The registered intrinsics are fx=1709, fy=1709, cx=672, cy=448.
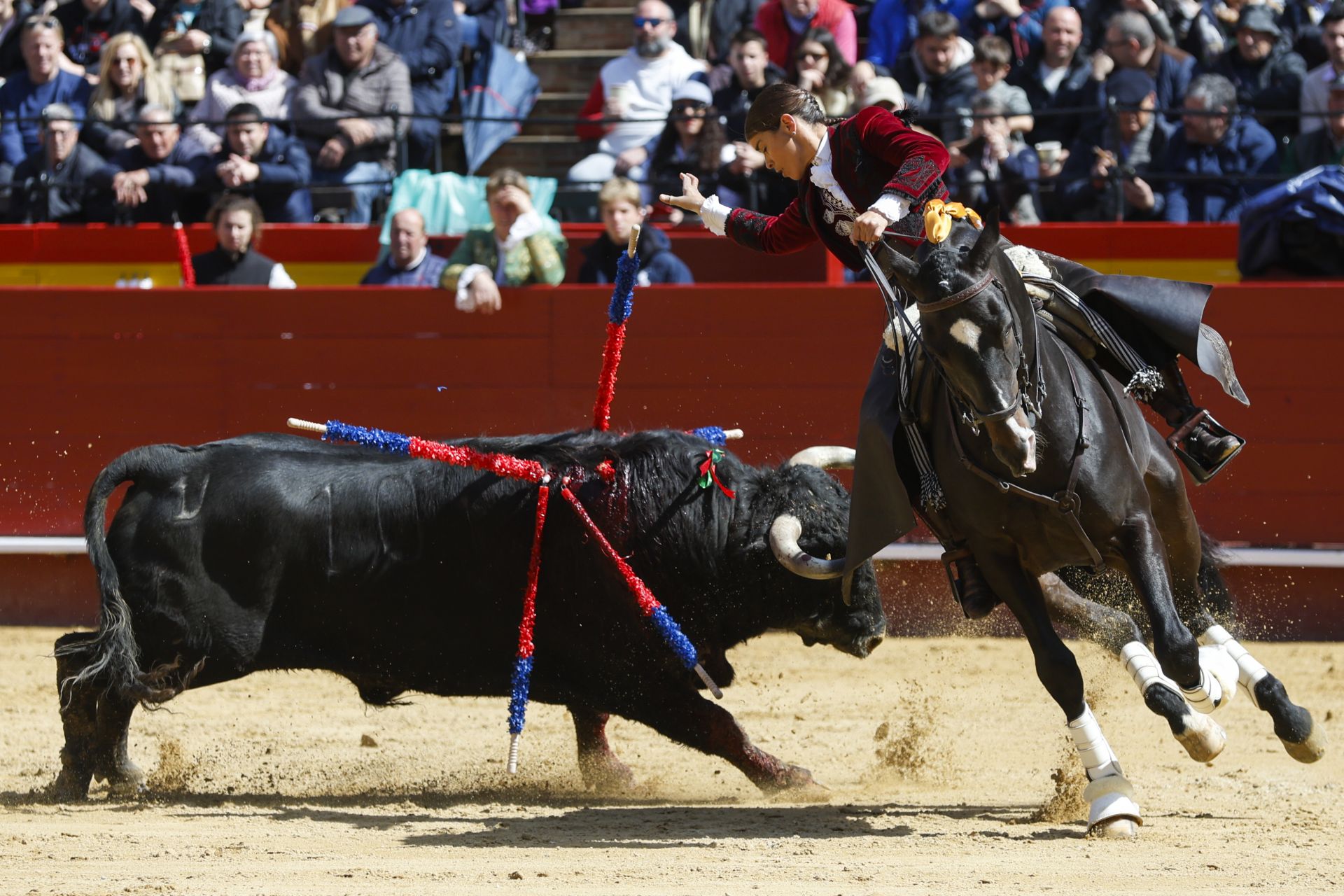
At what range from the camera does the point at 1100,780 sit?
4527mm

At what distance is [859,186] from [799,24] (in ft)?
17.6

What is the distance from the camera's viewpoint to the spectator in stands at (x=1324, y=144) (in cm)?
834

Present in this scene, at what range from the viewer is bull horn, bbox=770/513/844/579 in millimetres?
4965

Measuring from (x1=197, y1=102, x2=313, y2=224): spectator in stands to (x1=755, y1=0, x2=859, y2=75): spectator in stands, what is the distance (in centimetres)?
275

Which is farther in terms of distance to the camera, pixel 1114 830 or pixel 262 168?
pixel 262 168

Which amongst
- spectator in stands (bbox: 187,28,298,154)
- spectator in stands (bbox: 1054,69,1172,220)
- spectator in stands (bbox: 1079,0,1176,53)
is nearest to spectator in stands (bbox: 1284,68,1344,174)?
spectator in stands (bbox: 1054,69,1172,220)

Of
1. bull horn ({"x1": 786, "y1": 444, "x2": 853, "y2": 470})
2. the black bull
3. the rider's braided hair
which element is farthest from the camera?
bull horn ({"x1": 786, "y1": 444, "x2": 853, "y2": 470})

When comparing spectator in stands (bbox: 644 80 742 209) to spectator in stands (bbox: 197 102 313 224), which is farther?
spectator in stands (bbox: 197 102 313 224)

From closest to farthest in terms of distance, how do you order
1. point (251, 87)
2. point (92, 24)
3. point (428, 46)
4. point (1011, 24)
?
point (1011, 24) → point (251, 87) → point (428, 46) → point (92, 24)

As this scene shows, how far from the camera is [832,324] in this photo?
26.1 feet

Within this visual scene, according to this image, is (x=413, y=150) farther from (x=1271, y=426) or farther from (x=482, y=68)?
(x=1271, y=426)

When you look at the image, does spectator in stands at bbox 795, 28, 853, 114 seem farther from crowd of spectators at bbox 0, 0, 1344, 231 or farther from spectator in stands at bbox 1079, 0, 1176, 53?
spectator in stands at bbox 1079, 0, 1176, 53

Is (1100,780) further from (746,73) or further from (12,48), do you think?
(12,48)

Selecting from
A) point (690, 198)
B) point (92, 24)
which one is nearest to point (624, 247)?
point (690, 198)
